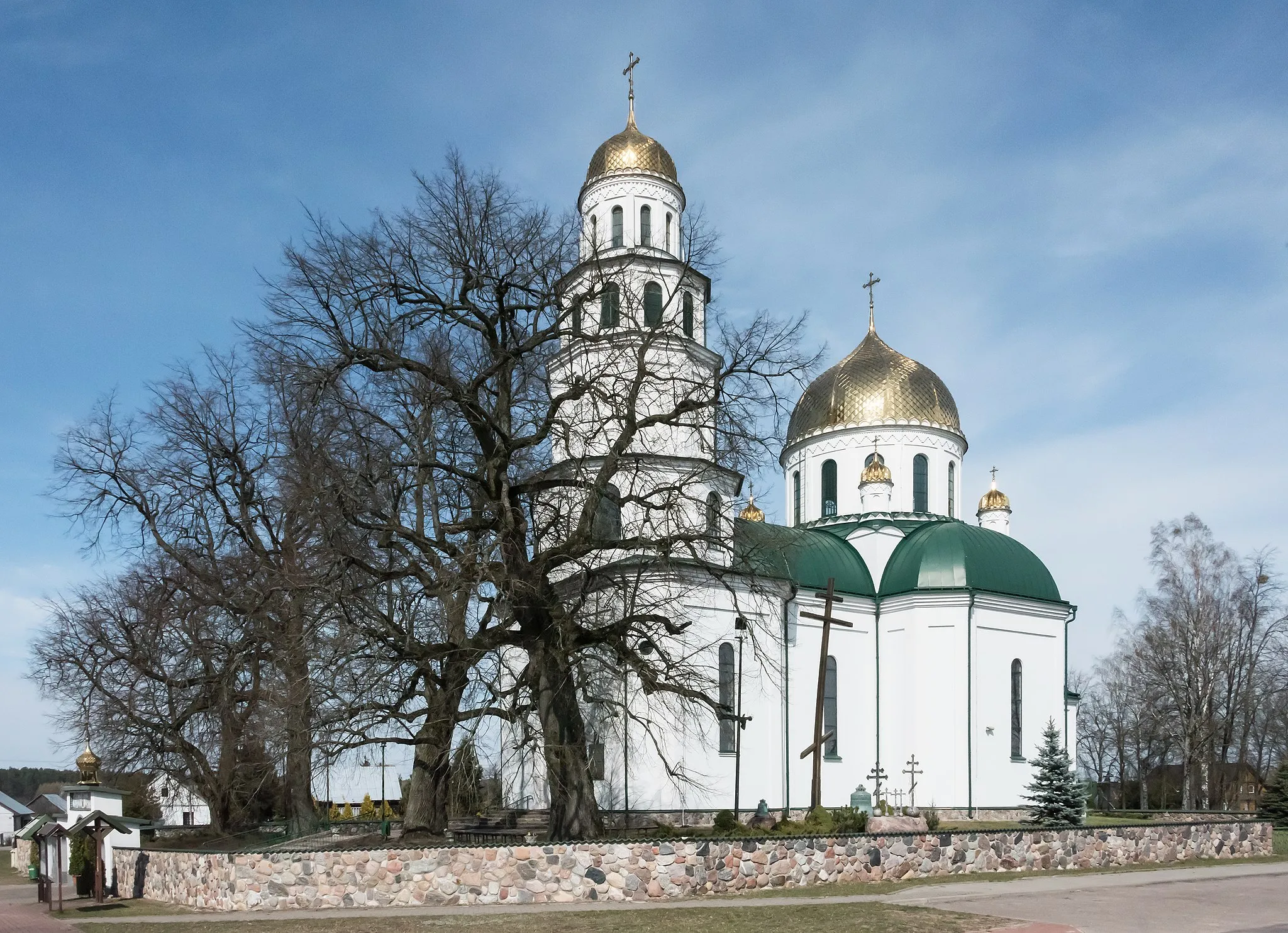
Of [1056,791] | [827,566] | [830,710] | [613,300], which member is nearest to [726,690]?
[830,710]

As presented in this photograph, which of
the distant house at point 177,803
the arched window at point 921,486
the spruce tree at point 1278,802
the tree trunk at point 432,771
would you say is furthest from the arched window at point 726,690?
the spruce tree at point 1278,802

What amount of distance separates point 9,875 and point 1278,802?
33591mm

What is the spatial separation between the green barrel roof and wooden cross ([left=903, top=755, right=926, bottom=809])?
15.8ft

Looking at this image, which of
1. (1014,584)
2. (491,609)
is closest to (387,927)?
(491,609)

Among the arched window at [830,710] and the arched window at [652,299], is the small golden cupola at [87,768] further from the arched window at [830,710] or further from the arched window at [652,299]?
the arched window at [830,710]

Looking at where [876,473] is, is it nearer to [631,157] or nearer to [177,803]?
[631,157]

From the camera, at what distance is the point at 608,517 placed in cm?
2462

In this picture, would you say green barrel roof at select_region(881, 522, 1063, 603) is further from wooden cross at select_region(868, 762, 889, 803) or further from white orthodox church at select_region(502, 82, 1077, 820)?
wooden cross at select_region(868, 762, 889, 803)

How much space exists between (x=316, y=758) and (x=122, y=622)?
381 inches

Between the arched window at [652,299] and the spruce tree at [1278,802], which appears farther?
the spruce tree at [1278,802]

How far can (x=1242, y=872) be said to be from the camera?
20000mm

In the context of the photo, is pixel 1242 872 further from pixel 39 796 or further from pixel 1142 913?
pixel 39 796

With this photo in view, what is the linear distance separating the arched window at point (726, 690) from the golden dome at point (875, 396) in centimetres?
1170

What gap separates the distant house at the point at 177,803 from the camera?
3325 cm
